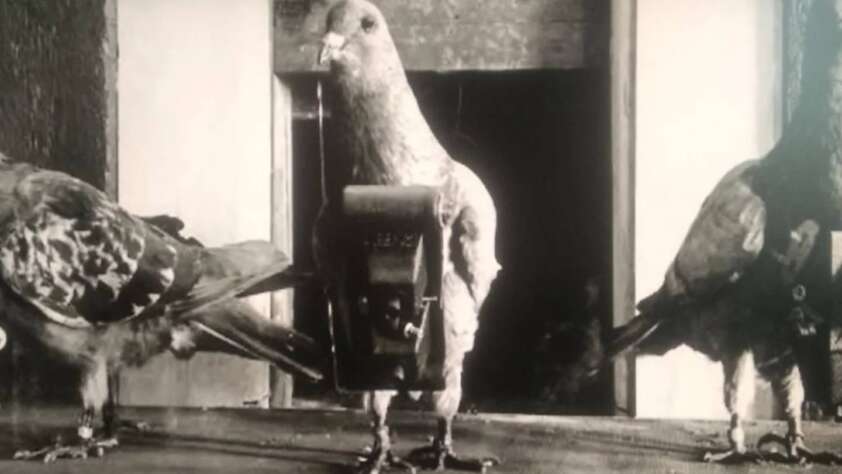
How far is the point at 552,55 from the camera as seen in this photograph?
1597mm

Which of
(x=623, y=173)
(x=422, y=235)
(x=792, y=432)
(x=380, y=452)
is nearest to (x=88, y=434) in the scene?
(x=380, y=452)

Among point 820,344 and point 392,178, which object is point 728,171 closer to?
point 820,344

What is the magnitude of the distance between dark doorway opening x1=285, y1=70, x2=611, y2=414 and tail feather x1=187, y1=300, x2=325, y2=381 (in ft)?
0.09

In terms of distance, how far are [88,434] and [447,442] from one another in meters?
0.44

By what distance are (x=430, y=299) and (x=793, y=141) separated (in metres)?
0.46

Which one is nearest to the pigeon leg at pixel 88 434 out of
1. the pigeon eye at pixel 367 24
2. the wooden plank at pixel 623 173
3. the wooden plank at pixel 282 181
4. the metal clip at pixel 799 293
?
the wooden plank at pixel 282 181

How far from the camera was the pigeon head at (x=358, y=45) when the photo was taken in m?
1.52

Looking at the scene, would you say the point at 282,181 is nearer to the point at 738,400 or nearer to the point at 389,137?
the point at 389,137

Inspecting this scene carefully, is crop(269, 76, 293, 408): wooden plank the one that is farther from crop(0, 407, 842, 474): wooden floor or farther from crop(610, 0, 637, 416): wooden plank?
crop(610, 0, 637, 416): wooden plank

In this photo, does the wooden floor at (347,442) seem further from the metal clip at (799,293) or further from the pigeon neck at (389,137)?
the pigeon neck at (389,137)

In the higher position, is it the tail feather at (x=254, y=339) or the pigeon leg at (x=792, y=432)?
the tail feather at (x=254, y=339)

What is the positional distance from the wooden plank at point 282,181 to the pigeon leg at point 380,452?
0.15m

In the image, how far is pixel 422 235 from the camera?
151cm

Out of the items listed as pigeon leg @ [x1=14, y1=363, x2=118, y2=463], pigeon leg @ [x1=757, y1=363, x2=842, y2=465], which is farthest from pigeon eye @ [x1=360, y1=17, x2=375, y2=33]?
pigeon leg @ [x1=757, y1=363, x2=842, y2=465]
